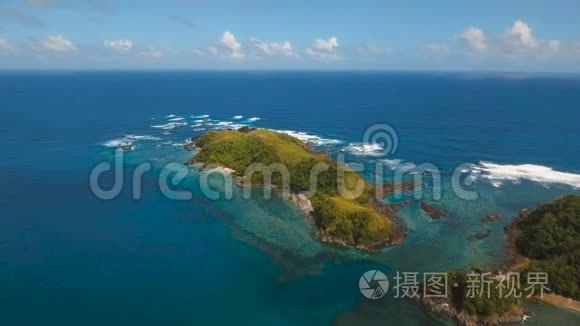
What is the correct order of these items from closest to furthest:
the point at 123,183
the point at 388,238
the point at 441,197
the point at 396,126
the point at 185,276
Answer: the point at 185,276
the point at 388,238
the point at 441,197
the point at 123,183
the point at 396,126

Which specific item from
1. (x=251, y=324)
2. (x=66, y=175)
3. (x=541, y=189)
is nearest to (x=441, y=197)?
(x=541, y=189)

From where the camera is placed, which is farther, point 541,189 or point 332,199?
point 541,189

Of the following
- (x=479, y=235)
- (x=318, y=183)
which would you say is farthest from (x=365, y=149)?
(x=479, y=235)

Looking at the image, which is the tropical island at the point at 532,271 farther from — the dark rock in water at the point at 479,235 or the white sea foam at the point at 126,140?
the white sea foam at the point at 126,140

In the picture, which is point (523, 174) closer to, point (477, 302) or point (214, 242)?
point (477, 302)

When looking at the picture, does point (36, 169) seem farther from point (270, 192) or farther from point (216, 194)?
point (270, 192)

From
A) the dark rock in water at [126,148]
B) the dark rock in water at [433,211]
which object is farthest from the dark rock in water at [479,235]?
the dark rock in water at [126,148]
